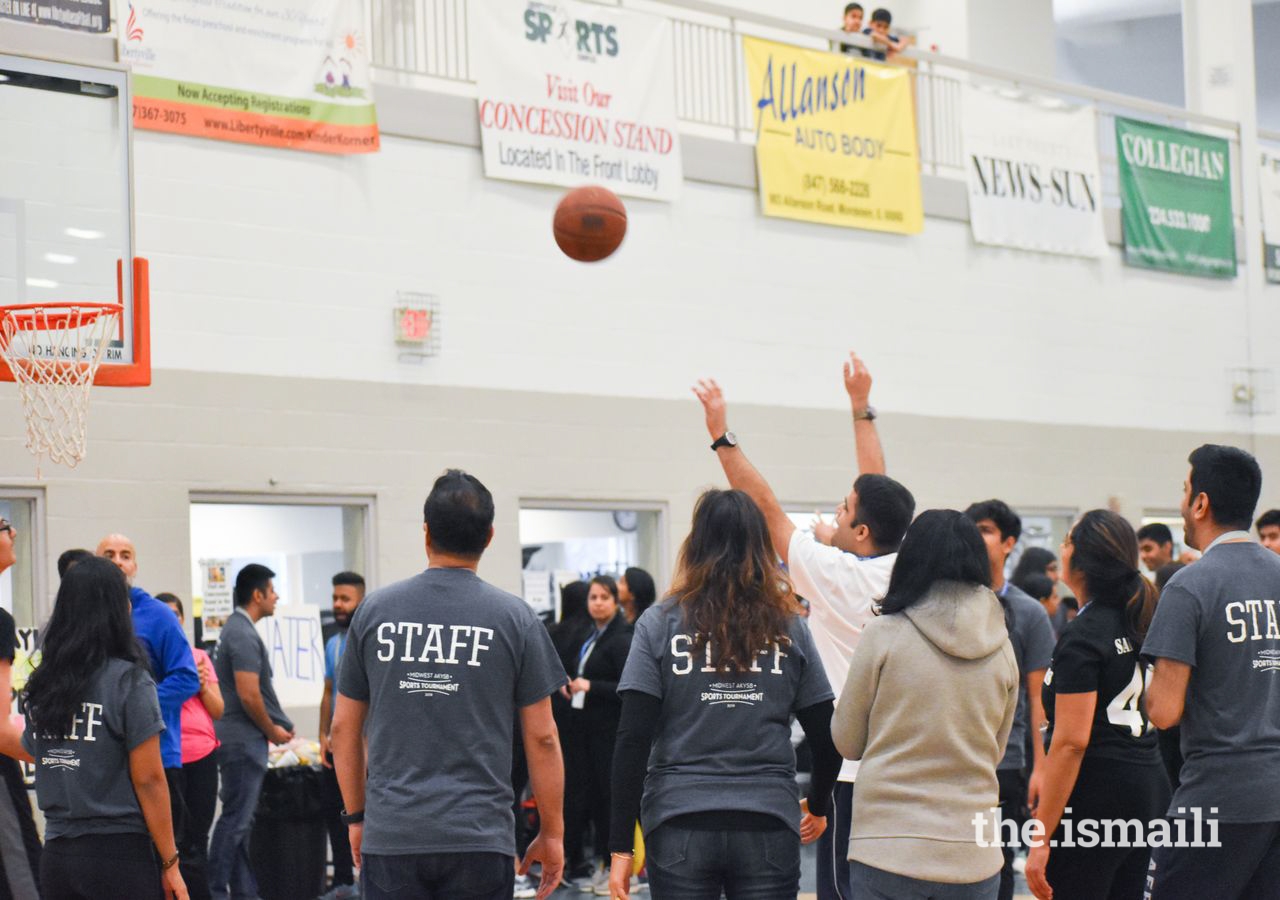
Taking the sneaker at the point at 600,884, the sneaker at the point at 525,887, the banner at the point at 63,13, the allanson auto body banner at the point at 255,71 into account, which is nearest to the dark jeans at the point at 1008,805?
the sneaker at the point at 600,884

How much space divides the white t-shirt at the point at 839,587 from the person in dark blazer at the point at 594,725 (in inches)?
169

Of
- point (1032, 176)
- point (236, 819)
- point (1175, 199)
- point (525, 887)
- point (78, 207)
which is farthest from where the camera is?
point (1175, 199)

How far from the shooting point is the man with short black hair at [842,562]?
4492 mm

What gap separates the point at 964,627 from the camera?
3658 mm

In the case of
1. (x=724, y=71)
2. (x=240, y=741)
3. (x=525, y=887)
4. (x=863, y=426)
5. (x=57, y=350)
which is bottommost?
(x=525, y=887)

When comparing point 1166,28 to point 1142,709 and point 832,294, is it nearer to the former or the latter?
point 832,294

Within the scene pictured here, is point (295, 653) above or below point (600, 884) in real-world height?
above

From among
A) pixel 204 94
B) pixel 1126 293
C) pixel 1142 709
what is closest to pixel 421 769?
pixel 1142 709

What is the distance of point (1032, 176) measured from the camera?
526 inches

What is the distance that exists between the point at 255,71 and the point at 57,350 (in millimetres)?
2608

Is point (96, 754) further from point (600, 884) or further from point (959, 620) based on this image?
point (600, 884)

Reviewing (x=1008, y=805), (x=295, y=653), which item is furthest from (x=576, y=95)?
(x=1008, y=805)

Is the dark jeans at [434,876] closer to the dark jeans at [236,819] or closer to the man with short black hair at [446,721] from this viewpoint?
the man with short black hair at [446,721]

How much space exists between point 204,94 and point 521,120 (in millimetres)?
2188
